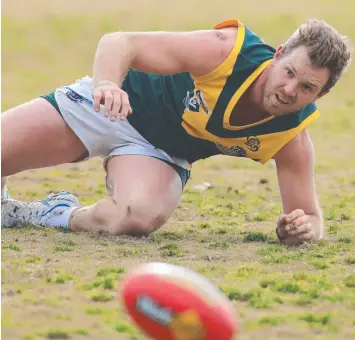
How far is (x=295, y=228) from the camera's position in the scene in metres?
6.10

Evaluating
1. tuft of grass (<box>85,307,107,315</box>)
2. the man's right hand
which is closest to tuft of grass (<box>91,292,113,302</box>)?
tuft of grass (<box>85,307,107,315</box>)

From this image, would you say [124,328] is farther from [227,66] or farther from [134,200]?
[227,66]

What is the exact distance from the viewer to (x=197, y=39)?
19.8 feet

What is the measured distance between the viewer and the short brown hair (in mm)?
5812

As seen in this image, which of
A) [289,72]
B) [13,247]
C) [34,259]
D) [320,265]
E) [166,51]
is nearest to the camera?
[34,259]

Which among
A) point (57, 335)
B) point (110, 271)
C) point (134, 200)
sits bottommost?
point (57, 335)

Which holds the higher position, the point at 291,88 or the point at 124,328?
the point at 291,88

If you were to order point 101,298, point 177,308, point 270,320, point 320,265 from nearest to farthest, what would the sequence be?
point 177,308, point 270,320, point 101,298, point 320,265

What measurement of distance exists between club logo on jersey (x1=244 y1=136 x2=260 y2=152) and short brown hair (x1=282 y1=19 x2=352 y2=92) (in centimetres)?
58

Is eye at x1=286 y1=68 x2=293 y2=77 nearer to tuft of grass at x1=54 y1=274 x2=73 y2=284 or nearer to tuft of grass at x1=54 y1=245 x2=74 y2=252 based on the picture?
tuft of grass at x1=54 y1=245 x2=74 y2=252

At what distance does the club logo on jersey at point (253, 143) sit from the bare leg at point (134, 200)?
632 millimetres

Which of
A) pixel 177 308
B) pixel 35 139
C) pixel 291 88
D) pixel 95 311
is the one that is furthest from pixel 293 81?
pixel 177 308

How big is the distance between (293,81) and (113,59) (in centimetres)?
112

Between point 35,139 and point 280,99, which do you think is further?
point 35,139
